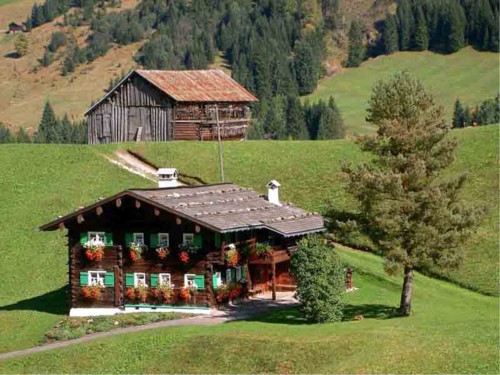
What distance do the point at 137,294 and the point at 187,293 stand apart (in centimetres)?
278

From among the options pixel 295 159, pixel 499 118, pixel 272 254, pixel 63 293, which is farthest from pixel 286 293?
pixel 499 118

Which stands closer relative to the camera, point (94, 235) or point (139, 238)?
point (139, 238)

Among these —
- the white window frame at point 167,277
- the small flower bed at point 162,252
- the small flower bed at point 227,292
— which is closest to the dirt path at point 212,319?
the small flower bed at point 227,292

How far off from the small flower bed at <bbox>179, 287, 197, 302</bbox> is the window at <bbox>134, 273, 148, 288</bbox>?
87.6 inches

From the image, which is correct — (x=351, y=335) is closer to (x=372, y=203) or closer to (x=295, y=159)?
(x=372, y=203)

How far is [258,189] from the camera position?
7675cm

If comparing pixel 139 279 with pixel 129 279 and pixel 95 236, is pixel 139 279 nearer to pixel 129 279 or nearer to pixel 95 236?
pixel 129 279

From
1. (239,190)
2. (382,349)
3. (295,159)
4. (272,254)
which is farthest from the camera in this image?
(295,159)

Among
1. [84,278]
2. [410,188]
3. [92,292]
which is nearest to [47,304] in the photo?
[84,278]

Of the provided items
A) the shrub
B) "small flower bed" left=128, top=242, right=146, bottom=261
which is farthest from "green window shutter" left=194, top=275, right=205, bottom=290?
the shrub

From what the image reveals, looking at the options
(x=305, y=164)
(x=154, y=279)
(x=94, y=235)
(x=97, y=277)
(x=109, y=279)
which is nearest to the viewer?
(x=154, y=279)

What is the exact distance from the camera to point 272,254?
173 feet

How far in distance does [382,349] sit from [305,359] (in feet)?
9.42

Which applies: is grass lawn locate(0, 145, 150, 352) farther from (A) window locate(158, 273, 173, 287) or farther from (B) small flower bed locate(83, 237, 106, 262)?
(A) window locate(158, 273, 173, 287)
